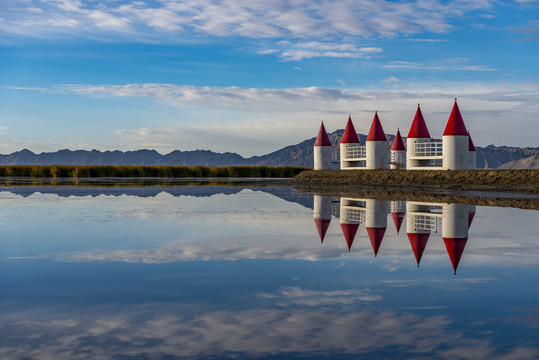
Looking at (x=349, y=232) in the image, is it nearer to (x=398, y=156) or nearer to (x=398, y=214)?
(x=398, y=214)

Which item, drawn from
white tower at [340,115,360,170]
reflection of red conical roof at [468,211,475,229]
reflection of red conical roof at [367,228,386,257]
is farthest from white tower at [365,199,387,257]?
white tower at [340,115,360,170]

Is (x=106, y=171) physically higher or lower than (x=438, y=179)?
higher

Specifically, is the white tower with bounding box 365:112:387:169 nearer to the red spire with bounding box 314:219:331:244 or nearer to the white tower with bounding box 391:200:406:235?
the white tower with bounding box 391:200:406:235

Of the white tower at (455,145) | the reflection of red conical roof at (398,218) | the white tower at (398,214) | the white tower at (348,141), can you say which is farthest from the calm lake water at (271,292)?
the white tower at (348,141)

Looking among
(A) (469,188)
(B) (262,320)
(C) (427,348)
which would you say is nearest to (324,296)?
(B) (262,320)

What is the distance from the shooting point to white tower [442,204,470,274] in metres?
10.1

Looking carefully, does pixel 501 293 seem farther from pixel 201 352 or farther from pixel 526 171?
pixel 526 171

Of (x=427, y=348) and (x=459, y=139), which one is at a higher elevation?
(x=459, y=139)

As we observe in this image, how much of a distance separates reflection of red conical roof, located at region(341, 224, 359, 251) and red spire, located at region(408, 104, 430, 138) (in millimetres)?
31764

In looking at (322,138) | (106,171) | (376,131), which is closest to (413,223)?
(376,131)

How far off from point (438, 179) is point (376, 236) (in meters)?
27.7

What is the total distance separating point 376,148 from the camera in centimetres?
4797

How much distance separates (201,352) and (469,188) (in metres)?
32.5

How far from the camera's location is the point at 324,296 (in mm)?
6855
